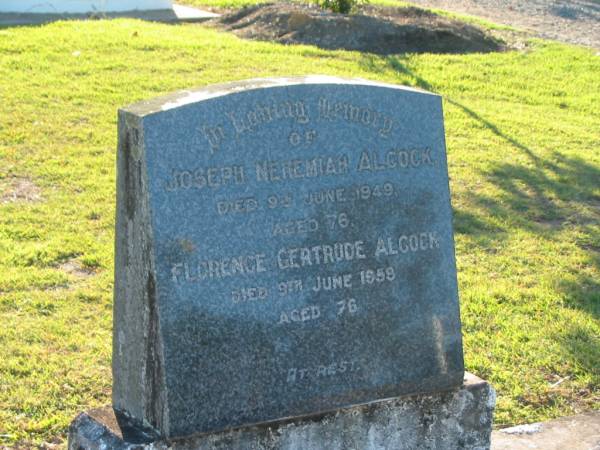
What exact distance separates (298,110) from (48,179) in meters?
4.63

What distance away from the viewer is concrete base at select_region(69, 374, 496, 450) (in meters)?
3.92

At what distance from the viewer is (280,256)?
4.00m

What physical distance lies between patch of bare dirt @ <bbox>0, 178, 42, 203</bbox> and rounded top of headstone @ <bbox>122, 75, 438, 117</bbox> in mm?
4098

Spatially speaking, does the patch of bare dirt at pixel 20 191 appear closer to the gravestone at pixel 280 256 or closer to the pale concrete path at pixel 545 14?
the gravestone at pixel 280 256

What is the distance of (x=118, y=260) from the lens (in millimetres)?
4039

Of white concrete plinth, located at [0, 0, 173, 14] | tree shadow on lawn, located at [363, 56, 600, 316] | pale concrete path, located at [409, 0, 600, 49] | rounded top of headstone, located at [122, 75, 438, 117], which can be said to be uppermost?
rounded top of headstone, located at [122, 75, 438, 117]

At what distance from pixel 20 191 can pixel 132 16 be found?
7200mm

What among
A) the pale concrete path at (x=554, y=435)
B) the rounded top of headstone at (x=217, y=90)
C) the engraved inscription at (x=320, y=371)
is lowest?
the pale concrete path at (x=554, y=435)

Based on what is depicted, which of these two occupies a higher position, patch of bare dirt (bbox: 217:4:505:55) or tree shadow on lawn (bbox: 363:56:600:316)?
patch of bare dirt (bbox: 217:4:505:55)

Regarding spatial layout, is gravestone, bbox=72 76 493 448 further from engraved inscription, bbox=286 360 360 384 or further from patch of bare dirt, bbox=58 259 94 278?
patch of bare dirt, bbox=58 259 94 278

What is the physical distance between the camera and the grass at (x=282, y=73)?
219 inches

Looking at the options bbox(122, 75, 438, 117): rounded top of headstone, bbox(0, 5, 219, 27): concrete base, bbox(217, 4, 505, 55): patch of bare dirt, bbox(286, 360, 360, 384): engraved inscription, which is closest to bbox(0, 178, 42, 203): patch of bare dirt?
bbox(122, 75, 438, 117): rounded top of headstone

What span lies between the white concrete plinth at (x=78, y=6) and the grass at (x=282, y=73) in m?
1.24

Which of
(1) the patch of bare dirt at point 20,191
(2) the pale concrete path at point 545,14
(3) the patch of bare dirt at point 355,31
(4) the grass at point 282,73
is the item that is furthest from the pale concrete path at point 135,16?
(1) the patch of bare dirt at point 20,191
